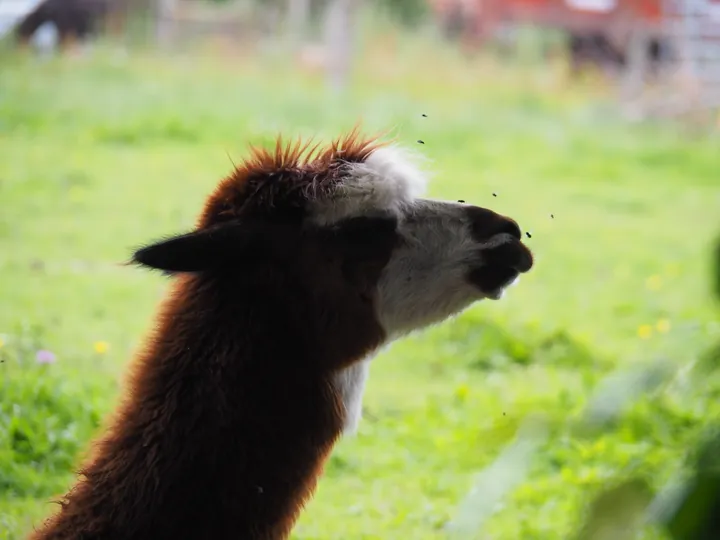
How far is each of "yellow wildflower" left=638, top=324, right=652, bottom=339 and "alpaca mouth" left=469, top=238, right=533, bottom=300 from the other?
368 centimetres

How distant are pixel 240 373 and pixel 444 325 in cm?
338

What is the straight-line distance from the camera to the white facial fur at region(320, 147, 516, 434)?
2.13 metres

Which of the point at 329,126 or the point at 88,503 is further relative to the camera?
the point at 329,126

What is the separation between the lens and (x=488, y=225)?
2158mm

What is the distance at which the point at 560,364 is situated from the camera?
16.7 ft

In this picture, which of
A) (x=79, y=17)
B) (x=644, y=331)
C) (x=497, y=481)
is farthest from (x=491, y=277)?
(x=79, y=17)

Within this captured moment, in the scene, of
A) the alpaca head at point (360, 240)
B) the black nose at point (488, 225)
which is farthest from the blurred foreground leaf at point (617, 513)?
the black nose at point (488, 225)

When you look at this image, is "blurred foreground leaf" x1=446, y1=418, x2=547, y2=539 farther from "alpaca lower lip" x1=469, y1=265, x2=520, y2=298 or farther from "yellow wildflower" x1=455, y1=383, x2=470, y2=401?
"yellow wildflower" x1=455, y1=383, x2=470, y2=401

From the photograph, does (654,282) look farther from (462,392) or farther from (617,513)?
(617,513)

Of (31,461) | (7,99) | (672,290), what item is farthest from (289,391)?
(7,99)

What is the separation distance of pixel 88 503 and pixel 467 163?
732 centimetres

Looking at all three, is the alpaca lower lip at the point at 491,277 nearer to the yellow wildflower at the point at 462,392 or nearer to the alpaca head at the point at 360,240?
the alpaca head at the point at 360,240

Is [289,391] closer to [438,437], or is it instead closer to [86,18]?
[438,437]

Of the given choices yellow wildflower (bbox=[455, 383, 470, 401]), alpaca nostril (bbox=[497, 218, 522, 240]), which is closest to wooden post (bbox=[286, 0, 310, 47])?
yellow wildflower (bbox=[455, 383, 470, 401])
